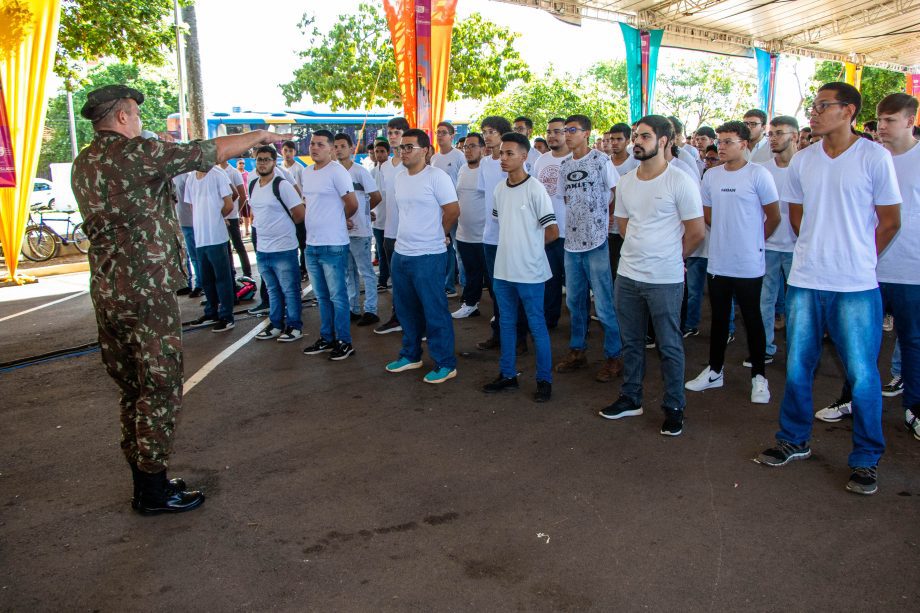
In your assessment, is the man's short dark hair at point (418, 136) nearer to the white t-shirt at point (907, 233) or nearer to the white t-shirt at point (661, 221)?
the white t-shirt at point (661, 221)

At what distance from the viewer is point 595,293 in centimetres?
572

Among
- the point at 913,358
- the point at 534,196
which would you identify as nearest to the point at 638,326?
the point at 534,196

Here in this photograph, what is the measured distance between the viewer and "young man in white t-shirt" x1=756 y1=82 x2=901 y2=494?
11.6 feet

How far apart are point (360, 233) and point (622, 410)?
383cm

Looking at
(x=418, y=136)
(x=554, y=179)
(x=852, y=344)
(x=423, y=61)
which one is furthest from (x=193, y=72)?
(x=852, y=344)

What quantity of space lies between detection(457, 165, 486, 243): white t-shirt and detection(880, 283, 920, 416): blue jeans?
3.84m

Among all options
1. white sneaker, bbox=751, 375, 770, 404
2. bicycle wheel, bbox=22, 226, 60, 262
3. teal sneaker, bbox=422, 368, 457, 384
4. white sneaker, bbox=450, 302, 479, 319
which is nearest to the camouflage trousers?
teal sneaker, bbox=422, 368, 457, 384

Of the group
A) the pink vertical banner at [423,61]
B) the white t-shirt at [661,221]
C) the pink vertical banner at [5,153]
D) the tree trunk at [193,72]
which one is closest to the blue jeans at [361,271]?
the pink vertical banner at [423,61]

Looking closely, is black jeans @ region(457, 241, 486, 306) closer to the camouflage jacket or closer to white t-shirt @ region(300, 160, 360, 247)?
white t-shirt @ region(300, 160, 360, 247)

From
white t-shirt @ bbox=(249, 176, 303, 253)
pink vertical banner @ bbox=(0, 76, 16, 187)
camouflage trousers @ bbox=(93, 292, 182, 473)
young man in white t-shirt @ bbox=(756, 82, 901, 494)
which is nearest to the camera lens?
camouflage trousers @ bbox=(93, 292, 182, 473)

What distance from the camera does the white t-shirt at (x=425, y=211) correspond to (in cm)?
562

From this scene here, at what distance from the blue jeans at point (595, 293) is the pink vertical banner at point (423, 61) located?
5423mm

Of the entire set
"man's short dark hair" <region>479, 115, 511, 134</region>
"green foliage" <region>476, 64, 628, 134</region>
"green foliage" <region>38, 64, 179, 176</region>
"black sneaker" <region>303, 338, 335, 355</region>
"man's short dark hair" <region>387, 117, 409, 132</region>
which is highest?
"green foliage" <region>38, 64, 179, 176</region>

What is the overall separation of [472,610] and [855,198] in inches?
109
